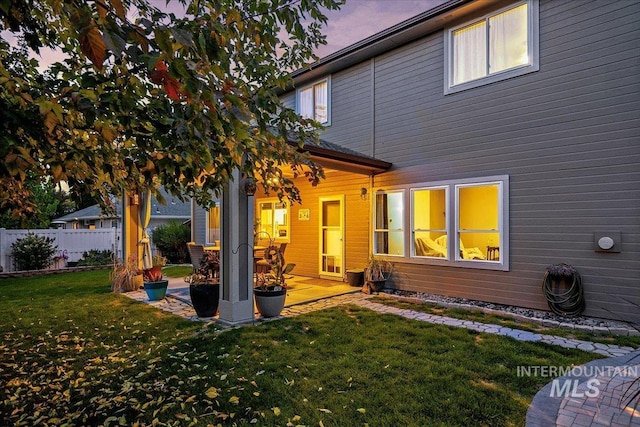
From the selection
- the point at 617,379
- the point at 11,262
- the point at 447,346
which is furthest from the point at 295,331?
the point at 11,262

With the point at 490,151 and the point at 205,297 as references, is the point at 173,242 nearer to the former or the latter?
the point at 205,297

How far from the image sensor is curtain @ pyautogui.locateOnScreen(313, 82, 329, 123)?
31.8ft

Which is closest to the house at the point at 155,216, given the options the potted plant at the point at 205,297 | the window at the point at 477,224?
the potted plant at the point at 205,297

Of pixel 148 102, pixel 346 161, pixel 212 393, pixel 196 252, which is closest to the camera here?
pixel 148 102

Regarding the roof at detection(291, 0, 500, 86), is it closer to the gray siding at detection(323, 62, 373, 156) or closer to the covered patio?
the gray siding at detection(323, 62, 373, 156)

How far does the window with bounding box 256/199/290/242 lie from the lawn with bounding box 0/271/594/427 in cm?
532

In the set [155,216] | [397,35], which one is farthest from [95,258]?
[397,35]

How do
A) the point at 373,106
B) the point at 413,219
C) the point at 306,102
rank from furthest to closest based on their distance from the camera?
the point at 306,102 < the point at 373,106 < the point at 413,219

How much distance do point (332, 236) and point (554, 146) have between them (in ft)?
17.6

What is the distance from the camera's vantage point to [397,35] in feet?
24.8

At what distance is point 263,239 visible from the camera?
11469 millimetres

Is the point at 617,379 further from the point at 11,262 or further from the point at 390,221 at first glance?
the point at 11,262

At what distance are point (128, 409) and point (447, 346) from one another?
340 centimetres

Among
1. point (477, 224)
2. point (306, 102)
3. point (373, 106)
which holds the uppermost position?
point (306, 102)
